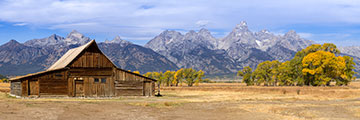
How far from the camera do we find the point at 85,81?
51438mm

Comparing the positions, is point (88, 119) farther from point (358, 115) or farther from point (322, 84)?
point (322, 84)

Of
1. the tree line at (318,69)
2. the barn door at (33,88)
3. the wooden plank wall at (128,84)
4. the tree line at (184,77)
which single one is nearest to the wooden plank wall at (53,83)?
the barn door at (33,88)

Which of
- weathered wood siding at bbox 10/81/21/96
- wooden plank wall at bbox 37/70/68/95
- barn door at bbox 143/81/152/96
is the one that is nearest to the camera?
wooden plank wall at bbox 37/70/68/95

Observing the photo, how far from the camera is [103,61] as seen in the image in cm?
5284

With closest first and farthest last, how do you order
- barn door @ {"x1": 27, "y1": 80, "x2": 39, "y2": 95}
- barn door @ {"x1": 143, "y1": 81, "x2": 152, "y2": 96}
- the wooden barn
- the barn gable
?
barn door @ {"x1": 27, "y1": 80, "x2": 39, "y2": 95}
the wooden barn
the barn gable
barn door @ {"x1": 143, "y1": 81, "x2": 152, "y2": 96}

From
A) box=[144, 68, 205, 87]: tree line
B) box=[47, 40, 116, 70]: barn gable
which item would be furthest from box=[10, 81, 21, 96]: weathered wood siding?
box=[144, 68, 205, 87]: tree line

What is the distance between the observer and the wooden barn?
48719mm

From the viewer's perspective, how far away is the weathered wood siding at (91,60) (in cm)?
5134

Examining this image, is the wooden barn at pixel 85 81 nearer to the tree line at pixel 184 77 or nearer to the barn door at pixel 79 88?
the barn door at pixel 79 88

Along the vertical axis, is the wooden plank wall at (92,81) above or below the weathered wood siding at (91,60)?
below

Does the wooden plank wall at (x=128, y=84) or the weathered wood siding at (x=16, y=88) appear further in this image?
the wooden plank wall at (x=128, y=84)

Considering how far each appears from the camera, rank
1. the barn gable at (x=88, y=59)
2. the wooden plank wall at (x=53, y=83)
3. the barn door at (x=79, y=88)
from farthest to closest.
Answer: the barn gable at (x=88, y=59)
the barn door at (x=79, y=88)
the wooden plank wall at (x=53, y=83)

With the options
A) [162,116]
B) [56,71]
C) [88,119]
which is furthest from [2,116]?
[56,71]

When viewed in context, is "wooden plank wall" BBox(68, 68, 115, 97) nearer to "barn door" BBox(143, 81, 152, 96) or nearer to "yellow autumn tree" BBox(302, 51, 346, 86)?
"barn door" BBox(143, 81, 152, 96)
